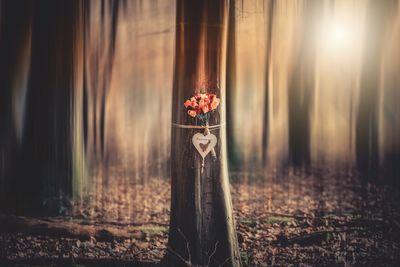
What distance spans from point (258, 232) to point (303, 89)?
2423mm

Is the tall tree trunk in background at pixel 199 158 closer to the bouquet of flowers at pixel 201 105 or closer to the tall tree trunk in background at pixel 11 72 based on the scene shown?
the bouquet of flowers at pixel 201 105

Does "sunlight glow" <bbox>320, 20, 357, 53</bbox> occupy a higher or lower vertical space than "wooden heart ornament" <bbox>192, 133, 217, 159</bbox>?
higher

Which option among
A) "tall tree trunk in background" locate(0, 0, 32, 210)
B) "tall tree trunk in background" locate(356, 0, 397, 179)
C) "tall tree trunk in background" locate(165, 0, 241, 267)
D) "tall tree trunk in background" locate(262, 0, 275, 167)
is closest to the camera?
"tall tree trunk in background" locate(165, 0, 241, 267)

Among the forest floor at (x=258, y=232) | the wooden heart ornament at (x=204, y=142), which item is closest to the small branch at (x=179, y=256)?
the forest floor at (x=258, y=232)

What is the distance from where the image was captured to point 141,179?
7.64 m

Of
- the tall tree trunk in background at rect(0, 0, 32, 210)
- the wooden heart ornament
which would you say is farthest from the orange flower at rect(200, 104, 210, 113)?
the tall tree trunk in background at rect(0, 0, 32, 210)

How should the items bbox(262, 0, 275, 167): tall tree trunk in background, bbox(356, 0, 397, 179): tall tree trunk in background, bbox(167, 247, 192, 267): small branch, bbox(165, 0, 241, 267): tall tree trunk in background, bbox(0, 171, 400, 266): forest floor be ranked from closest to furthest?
bbox(165, 0, 241, 267): tall tree trunk in background < bbox(167, 247, 192, 267): small branch < bbox(0, 171, 400, 266): forest floor < bbox(262, 0, 275, 167): tall tree trunk in background < bbox(356, 0, 397, 179): tall tree trunk in background

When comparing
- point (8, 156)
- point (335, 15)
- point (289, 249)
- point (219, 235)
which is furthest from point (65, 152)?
point (335, 15)

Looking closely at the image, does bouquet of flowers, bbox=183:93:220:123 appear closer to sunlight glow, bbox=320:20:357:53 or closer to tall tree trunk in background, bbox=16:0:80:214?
tall tree trunk in background, bbox=16:0:80:214

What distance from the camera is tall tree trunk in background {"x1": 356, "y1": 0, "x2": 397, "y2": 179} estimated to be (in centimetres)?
643

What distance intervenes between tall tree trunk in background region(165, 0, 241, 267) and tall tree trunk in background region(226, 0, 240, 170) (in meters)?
1.22

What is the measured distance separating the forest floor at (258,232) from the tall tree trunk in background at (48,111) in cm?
43

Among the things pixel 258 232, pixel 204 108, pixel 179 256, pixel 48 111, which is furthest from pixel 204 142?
pixel 48 111

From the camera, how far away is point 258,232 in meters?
5.96
